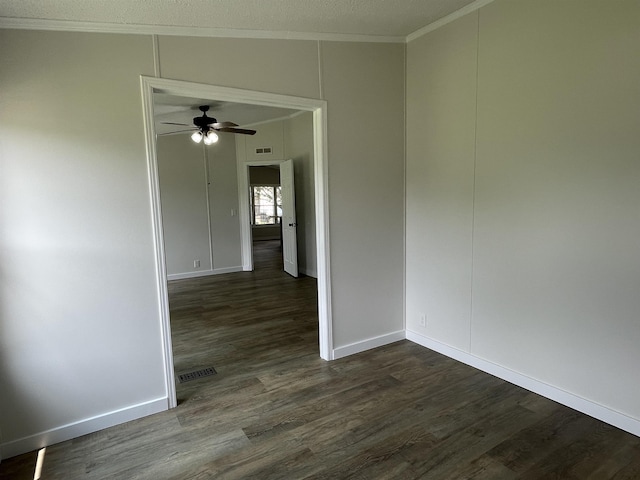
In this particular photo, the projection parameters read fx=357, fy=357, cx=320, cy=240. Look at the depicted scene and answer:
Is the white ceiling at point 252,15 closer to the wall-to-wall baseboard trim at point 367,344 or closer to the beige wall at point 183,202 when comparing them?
the wall-to-wall baseboard trim at point 367,344

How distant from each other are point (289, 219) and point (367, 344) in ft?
→ 12.7

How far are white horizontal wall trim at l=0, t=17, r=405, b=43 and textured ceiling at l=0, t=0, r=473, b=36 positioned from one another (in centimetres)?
2

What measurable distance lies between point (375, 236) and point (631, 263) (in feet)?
6.17

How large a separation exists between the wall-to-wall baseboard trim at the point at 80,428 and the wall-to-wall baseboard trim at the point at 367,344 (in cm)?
151

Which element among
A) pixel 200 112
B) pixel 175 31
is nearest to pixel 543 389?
pixel 175 31

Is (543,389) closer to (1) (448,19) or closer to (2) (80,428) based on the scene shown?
(1) (448,19)

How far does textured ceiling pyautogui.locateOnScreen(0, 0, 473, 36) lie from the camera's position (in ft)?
6.73

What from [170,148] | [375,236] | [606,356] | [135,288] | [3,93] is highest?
[170,148]

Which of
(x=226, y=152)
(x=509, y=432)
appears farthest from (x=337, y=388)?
(x=226, y=152)

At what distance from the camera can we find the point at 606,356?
2277 mm

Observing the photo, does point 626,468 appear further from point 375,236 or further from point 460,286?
point 375,236

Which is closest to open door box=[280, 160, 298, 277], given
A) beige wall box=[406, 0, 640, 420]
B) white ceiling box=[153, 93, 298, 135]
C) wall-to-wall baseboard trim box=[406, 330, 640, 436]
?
white ceiling box=[153, 93, 298, 135]

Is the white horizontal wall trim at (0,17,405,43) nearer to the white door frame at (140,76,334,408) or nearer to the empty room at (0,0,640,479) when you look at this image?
the empty room at (0,0,640,479)

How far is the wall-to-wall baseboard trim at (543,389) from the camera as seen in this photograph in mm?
2236
